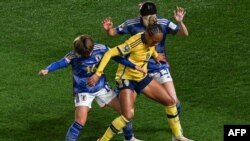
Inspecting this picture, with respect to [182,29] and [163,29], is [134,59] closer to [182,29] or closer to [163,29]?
[163,29]

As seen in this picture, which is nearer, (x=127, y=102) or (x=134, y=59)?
(x=127, y=102)

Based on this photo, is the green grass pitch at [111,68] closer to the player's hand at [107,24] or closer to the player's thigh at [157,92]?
the player's thigh at [157,92]

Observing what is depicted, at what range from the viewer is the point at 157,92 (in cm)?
1323

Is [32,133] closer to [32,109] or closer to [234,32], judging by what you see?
[32,109]

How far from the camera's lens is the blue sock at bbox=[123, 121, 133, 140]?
13703 mm

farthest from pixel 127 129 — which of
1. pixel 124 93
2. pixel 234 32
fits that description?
pixel 234 32

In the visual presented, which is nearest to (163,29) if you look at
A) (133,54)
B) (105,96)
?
(133,54)

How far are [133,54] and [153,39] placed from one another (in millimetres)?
542

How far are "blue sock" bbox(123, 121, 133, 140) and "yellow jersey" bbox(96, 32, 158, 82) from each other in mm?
978

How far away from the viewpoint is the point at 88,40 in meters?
12.9

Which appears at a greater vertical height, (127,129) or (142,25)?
(142,25)

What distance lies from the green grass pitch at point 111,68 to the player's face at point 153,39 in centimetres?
219

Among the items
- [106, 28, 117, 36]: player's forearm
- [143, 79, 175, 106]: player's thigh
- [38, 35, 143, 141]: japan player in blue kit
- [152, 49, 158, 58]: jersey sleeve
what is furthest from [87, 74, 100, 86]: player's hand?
[106, 28, 117, 36]: player's forearm

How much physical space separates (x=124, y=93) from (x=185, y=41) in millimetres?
6747
